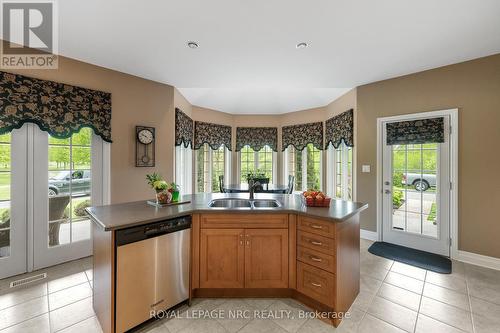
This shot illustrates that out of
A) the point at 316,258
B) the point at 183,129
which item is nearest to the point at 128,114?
the point at 183,129

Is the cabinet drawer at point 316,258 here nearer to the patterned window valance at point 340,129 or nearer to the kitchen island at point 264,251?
the kitchen island at point 264,251

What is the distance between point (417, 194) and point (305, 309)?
2623 millimetres

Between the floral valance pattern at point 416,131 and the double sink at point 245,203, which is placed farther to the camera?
the floral valance pattern at point 416,131

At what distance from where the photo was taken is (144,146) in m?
3.53

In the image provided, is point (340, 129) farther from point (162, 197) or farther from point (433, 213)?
point (162, 197)

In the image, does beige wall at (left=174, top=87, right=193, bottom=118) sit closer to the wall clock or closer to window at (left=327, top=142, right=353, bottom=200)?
the wall clock

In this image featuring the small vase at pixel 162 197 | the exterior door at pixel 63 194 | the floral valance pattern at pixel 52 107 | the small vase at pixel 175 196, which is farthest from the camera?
the exterior door at pixel 63 194

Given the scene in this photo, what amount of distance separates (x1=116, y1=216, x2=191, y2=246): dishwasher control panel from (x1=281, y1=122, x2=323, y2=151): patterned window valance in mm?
4001

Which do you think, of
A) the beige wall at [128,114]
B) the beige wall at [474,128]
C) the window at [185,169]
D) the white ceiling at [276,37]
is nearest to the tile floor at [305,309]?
the beige wall at [474,128]

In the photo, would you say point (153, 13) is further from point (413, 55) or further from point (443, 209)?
point (443, 209)

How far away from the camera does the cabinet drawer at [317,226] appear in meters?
1.82

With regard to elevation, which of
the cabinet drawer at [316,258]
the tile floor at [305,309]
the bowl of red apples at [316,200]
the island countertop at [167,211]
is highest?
the bowl of red apples at [316,200]

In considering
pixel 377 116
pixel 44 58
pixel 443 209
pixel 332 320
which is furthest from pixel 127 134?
pixel 443 209

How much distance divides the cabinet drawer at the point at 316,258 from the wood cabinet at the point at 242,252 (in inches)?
5.5
